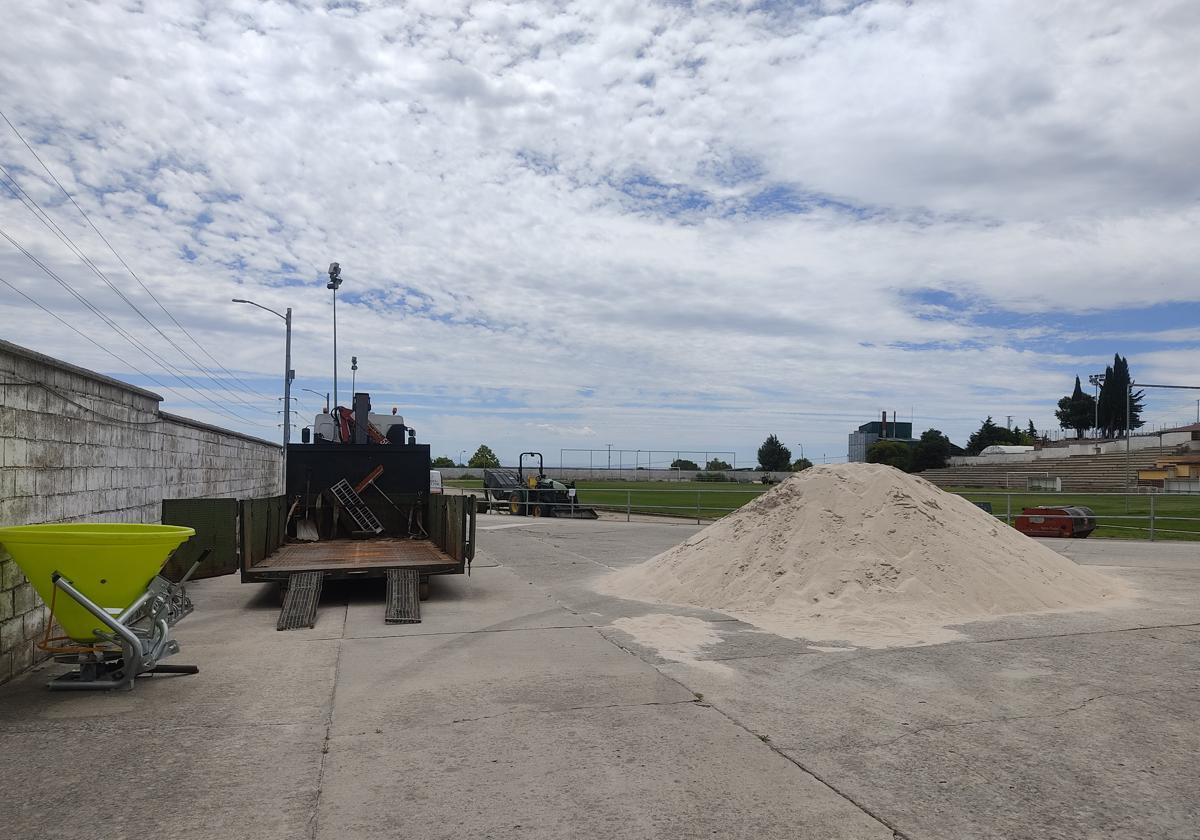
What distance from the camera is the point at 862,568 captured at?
10.4m

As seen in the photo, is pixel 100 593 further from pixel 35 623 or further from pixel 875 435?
pixel 875 435


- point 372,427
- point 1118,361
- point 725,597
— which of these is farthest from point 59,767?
point 1118,361

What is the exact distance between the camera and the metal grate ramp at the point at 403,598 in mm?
9367

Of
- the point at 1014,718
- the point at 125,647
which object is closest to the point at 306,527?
the point at 125,647

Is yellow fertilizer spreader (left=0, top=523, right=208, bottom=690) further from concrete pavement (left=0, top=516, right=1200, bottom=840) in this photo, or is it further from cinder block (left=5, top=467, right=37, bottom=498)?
cinder block (left=5, top=467, right=37, bottom=498)

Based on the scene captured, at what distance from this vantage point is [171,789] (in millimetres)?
4371

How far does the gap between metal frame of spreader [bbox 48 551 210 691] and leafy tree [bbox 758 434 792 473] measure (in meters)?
90.4

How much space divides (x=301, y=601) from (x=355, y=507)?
5140 mm

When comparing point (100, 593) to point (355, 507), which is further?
point (355, 507)

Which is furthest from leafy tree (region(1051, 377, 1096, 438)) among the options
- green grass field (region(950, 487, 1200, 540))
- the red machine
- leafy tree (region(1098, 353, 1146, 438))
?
the red machine

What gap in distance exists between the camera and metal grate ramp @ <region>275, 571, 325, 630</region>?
9109mm

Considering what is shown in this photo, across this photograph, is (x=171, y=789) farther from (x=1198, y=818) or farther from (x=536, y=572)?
(x=536, y=572)

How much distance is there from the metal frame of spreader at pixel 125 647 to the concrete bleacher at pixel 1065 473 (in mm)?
60642

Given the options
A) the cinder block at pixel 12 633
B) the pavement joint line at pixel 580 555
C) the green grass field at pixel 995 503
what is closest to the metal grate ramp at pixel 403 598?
the cinder block at pixel 12 633
